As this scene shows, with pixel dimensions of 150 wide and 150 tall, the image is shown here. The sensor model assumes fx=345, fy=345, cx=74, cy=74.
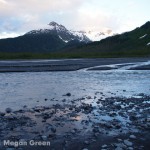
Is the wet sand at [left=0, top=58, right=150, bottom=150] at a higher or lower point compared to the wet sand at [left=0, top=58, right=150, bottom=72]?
higher

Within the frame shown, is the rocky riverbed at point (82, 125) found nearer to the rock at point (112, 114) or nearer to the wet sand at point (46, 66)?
the rock at point (112, 114)

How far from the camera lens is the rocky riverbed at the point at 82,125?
1258 cm

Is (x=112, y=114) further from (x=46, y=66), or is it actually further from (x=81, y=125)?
(x=46, y=66)

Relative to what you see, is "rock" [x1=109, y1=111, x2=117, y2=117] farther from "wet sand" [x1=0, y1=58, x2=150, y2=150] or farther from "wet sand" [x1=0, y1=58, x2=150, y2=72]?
"wet sand" [x1=0, y1=58, x2=150, y2=72]

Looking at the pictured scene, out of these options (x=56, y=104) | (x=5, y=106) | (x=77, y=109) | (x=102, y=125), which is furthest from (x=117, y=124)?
(x=5, y=106)

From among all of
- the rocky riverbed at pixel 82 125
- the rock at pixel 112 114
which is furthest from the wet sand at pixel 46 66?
the rock at pixel 112 114

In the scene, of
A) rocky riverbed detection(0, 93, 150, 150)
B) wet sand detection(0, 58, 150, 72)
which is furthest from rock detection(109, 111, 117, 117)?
wet sand detection(0, 58, 150, 72)

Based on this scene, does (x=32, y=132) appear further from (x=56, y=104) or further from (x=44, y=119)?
(x=56, y=104)

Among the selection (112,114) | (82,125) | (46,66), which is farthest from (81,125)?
(46,66)

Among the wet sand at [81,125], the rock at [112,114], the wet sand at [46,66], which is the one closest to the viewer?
the wet sand at [81,125]

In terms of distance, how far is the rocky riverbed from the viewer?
495 inches

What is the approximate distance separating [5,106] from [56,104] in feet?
10.0

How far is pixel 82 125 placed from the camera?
15.3 metres

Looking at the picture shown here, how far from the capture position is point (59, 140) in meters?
12.9
